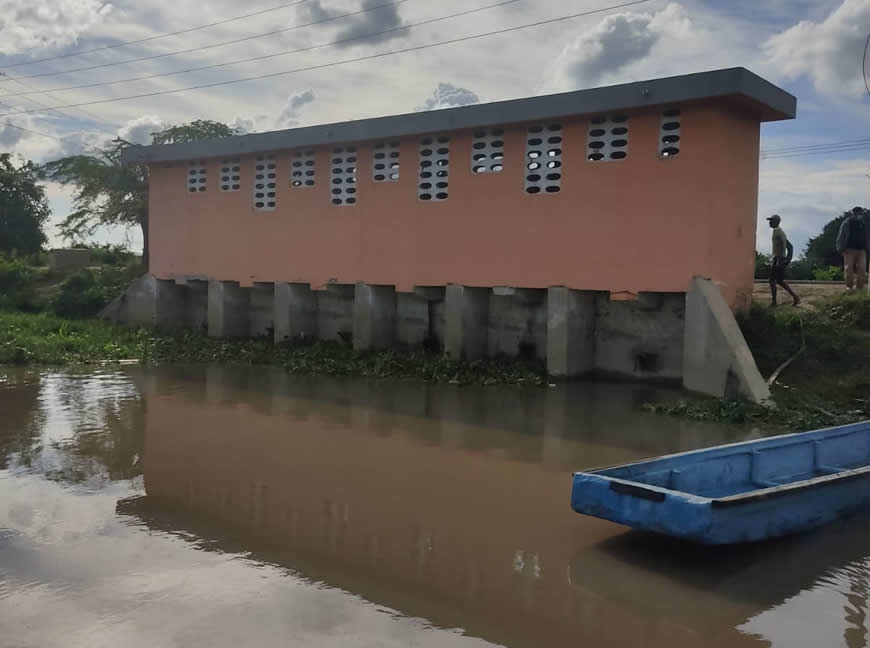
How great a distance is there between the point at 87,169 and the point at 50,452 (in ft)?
59.4

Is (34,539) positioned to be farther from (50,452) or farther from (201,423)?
(201,423)

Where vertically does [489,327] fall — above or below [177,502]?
above

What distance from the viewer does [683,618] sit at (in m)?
5.18

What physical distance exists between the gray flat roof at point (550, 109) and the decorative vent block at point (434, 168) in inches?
16.4

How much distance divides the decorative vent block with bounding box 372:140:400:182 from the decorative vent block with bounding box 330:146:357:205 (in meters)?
0.59

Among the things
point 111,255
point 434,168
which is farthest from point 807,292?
point 111,255

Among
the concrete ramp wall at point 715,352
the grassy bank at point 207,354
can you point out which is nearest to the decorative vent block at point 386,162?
the grassy bank at point 207,354

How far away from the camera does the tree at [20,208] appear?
26.6 m

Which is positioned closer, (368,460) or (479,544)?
(479,544)

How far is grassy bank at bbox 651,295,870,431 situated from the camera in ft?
35.4

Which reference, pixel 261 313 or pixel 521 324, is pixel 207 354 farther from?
pixel 521 324

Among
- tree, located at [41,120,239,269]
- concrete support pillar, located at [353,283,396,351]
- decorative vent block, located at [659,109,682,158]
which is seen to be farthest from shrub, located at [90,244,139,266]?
decorative vent block, located at [659,109,682,158]

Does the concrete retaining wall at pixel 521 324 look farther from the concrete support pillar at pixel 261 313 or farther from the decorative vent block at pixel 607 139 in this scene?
the decorative vent block at pixel 607 139

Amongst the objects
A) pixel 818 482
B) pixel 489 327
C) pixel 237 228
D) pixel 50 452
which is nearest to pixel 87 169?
pixel 237 228
